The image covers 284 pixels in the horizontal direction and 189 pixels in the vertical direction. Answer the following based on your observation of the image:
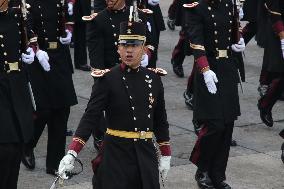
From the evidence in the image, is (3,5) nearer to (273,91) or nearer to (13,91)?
(13,91)

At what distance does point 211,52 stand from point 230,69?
24cm

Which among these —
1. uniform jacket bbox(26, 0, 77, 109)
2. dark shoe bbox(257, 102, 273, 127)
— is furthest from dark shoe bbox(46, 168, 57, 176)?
dark shoe bbox(257, 102, 273, 127)

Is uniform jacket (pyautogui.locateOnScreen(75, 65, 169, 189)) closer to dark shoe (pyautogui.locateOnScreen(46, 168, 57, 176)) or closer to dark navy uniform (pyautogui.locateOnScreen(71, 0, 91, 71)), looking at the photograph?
dark shoe (pyautogui.locateOnScreen(46, 168, 57, 176))

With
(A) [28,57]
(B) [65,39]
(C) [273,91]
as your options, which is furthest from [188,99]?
(A) [28,57]

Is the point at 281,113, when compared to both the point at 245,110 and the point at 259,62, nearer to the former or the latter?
the point at 245,110

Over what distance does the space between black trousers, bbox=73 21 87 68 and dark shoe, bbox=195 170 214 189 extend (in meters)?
5.58

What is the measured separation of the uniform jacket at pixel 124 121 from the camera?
19.8 feet

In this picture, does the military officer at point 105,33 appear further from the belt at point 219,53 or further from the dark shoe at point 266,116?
the dark shoe at point 266,116

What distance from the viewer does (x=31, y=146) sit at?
8.84 meters

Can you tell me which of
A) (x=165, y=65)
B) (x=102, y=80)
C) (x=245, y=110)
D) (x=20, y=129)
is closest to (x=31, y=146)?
(x=20, y=129)

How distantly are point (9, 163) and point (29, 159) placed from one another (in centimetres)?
181

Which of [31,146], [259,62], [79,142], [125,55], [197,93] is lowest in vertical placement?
[259,62]

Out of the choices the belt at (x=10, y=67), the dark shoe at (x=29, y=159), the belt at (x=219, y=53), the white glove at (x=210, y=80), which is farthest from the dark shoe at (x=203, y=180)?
the belt at (x=10, y=67)

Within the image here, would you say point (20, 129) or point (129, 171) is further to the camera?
point (20, 129)
